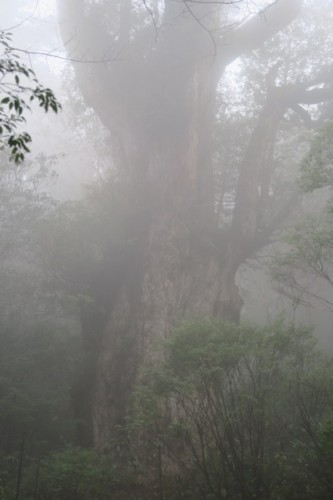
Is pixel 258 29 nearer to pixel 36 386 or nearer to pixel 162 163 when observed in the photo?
pixel 162 163

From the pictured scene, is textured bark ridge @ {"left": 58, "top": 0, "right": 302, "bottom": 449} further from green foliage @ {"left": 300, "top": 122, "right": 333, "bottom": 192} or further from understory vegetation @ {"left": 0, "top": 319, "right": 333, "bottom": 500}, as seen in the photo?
green foliage @ {"left": 300, "top": 122, "right": 333, "bottom": 192}

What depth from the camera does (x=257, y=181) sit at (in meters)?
12.1

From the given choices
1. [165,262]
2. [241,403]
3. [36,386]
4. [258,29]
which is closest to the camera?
[241,403]

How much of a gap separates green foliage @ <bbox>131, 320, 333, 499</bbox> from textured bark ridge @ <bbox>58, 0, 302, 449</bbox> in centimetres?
405

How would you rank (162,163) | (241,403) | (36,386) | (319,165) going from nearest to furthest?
(241,403) < (319,165) < (36,386) < (162,163)

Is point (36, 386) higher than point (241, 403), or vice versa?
point (36, 386)

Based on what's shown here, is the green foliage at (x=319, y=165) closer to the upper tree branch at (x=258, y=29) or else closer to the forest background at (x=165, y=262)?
the forest background at (x=165, y=262)

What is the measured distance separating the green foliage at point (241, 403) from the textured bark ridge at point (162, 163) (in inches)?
159

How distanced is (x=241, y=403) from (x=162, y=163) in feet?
26.1

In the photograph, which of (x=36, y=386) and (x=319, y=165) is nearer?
(x=319, y=165)

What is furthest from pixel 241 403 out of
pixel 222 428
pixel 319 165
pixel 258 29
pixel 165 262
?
pixel 258 29

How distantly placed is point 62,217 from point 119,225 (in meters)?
1.41

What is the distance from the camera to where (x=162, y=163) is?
12133mm

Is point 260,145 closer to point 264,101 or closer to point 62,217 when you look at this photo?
point 264,101
